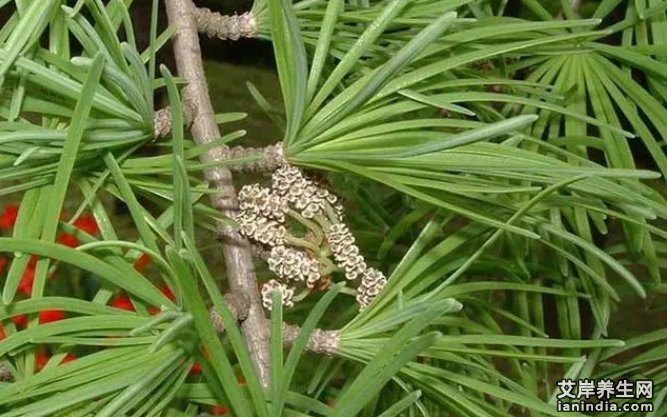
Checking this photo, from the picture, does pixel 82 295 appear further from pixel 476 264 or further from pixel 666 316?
pixel 666 316

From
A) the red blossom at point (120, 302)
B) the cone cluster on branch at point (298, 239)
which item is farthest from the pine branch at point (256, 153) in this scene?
the red blossom at point (120, 302)

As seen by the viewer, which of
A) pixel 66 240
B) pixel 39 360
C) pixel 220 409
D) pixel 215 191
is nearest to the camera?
pixel 215 191

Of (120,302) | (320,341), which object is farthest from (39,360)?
(320,341)

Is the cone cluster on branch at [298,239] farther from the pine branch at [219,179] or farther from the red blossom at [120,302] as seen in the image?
the red blossom at [120,302]

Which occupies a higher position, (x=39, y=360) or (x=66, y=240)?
(x=66, y=240)

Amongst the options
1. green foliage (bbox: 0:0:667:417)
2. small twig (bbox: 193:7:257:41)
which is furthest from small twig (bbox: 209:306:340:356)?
small twig (bbox: 193:7:257:41)

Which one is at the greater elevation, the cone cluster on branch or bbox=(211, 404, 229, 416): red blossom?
the cone cluster on branch

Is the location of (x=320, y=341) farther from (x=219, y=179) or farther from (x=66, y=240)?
(x=66, y=240)

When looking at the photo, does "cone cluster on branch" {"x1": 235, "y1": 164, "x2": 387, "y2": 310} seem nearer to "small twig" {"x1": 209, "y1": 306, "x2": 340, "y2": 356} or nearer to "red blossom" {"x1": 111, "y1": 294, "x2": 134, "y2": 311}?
"small twig" {"x1": 209, "y1": 306, "x2": 340, "y2": 356}
